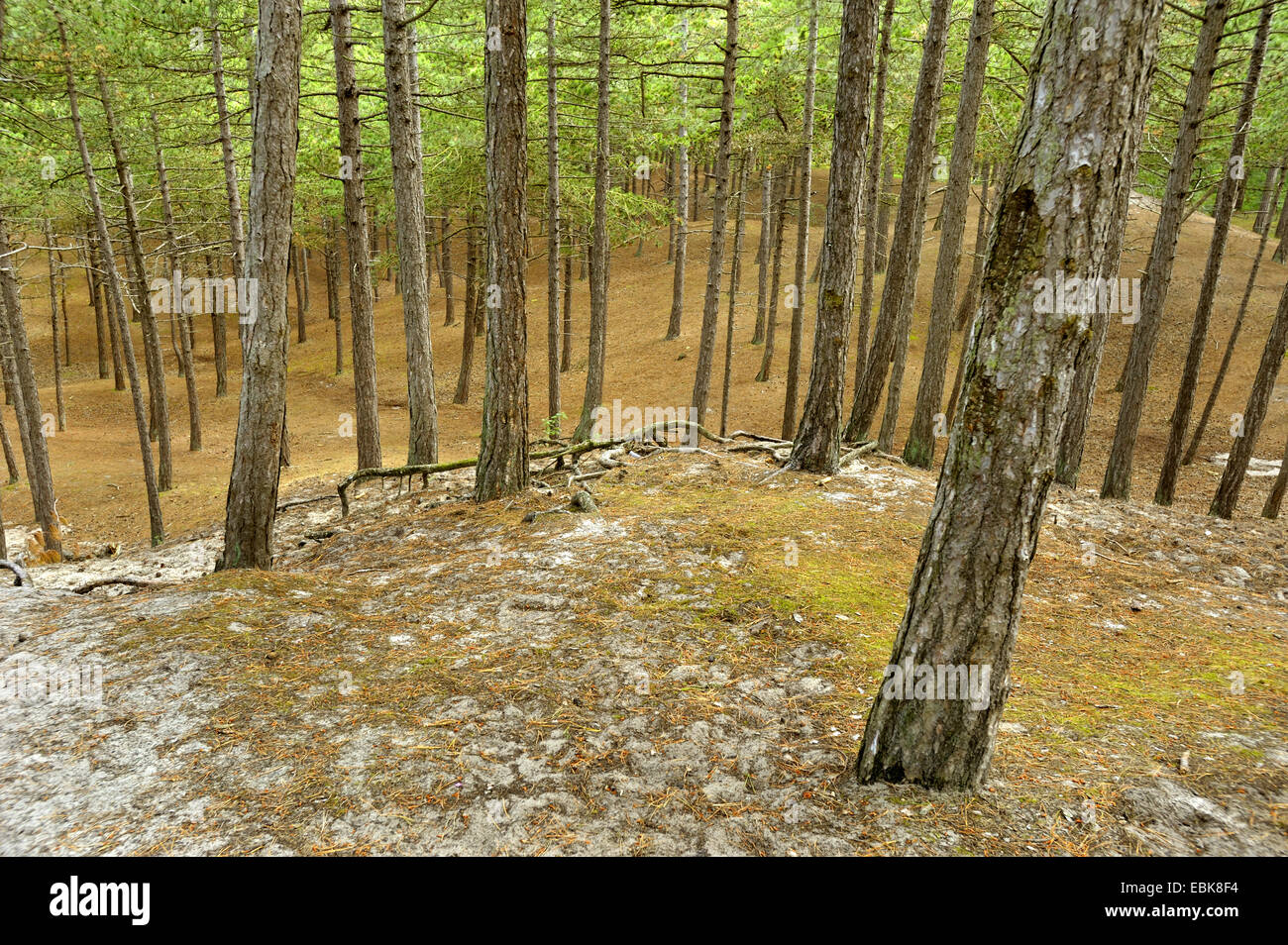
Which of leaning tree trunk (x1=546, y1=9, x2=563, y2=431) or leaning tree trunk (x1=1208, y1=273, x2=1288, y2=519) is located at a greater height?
leaning tree trunk (x1=546, y1=9, x2=563, y2=431)

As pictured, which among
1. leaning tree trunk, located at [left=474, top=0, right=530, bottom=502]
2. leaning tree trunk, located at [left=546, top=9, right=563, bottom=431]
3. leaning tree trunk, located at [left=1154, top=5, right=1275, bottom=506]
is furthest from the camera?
leaning tree trunk, located at [left=546, top=9, right=563, bottom=431]

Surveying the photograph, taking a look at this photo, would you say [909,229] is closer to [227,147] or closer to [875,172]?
[875,172]

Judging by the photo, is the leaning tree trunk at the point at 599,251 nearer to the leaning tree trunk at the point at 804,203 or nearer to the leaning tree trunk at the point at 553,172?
the leaning tree trunk at the point at 553,172

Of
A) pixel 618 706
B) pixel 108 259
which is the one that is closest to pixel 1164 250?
pixel 618 706

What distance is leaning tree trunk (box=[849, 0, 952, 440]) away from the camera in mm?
11289

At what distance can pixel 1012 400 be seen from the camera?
9.99 ft

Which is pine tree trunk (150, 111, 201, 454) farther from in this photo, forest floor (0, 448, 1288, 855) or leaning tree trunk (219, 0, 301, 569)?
forest floor (0, 448, 1288, 855)

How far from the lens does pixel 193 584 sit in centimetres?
586

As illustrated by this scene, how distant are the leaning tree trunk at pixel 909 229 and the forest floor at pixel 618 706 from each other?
Result: 17.5 feet

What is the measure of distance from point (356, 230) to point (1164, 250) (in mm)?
13047

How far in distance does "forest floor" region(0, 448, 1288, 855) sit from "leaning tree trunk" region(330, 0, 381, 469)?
631cm

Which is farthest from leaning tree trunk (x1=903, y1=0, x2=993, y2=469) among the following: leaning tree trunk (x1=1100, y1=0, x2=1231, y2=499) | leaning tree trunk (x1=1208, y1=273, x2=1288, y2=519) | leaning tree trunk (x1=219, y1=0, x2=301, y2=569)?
leaning tree trunk (x1=219, y1=0, x2=301, y2=569)

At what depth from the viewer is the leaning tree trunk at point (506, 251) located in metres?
7.43

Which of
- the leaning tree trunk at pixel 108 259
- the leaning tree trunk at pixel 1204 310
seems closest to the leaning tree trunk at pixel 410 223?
the leaning tree trunk at pixel 108 259
